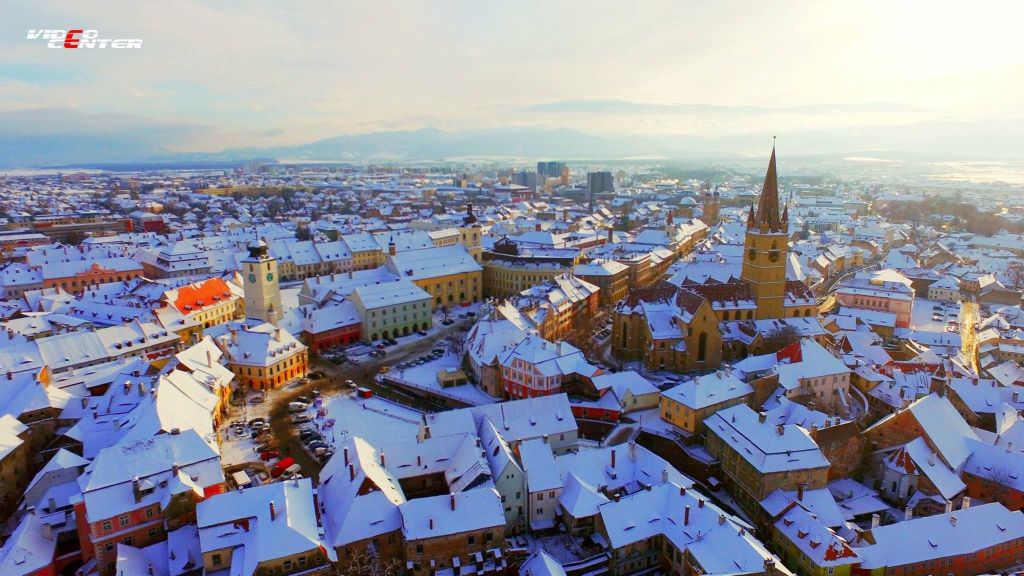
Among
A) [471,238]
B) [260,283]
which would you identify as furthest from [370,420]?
[471,238]

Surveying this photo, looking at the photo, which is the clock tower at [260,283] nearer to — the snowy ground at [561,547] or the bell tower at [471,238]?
the bell tower at [471,238]

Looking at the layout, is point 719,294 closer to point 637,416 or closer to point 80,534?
point 637,416

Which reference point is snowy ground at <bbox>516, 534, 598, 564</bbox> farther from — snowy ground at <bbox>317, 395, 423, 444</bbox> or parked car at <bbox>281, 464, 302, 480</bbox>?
parked car at <bbox>281, 464, 302, 480</bbox>

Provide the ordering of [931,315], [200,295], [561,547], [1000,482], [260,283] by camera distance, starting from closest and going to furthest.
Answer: [561,547], [1000,482], [260,283], [200,295], [931,315]

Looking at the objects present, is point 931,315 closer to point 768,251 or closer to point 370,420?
point 768,251

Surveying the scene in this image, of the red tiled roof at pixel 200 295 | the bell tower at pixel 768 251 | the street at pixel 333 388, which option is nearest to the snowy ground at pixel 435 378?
the street at pixel 333 388

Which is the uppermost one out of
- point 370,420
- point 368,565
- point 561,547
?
point 368,565

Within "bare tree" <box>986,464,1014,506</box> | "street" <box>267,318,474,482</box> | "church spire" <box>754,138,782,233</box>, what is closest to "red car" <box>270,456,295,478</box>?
"street" <box>267,318,474,482</box>
